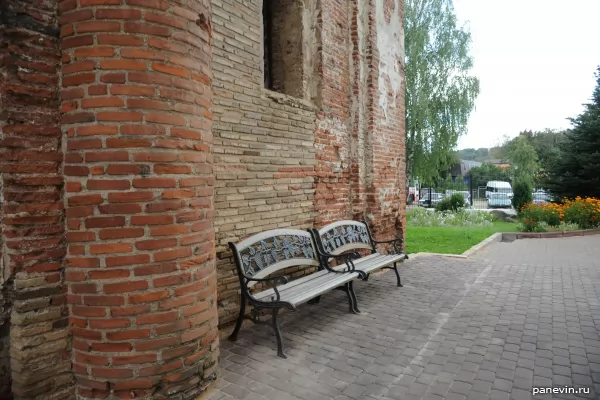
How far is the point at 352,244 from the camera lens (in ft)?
18.9

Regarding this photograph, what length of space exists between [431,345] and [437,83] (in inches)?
702

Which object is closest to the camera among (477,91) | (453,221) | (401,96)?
(401,96)

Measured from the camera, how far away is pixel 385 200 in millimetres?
7168

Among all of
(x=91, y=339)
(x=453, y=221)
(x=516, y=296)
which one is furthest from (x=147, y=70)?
(x=453, y=221)

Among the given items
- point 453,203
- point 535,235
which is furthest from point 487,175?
point 535,235

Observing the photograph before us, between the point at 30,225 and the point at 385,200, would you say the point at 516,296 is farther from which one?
the point at 30,225

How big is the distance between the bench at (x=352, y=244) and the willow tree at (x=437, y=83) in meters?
13.7

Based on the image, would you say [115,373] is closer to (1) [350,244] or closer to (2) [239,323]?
(2) [239,323]

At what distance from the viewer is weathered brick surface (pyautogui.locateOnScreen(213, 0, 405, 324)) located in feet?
13.6

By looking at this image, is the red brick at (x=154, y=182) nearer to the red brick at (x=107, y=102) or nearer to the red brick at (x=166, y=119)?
the red brick at (x=166, y=119)

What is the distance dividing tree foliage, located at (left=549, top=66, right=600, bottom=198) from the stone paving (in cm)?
1291

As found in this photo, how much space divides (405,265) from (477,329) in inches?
127

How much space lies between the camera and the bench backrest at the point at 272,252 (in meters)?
3.96

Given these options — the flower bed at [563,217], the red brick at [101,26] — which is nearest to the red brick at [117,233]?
the red brick at [101,26]
